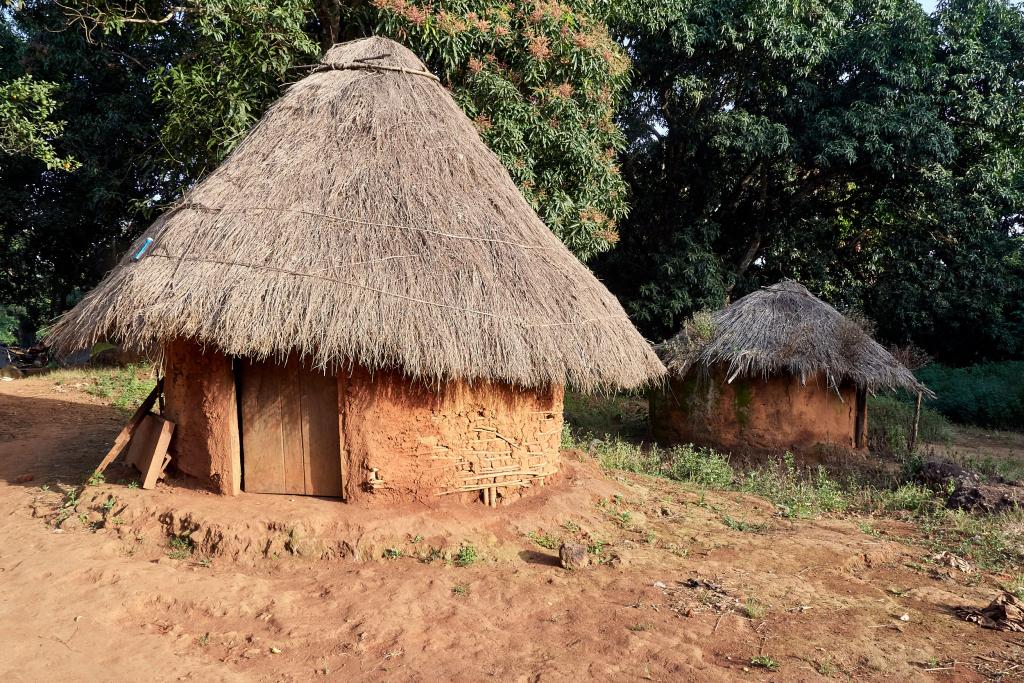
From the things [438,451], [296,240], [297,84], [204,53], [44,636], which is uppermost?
[204,53]

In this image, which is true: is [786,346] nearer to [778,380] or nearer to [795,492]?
[778,380]

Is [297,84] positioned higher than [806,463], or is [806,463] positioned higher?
[297,84]

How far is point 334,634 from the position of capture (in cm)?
457

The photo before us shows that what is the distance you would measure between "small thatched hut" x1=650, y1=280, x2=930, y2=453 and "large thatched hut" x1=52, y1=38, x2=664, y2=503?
458 centimetres

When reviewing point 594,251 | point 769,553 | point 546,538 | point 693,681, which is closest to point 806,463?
point 594,251

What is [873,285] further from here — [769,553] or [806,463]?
[769,553]

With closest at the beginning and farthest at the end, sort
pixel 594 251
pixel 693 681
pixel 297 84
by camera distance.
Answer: pixel 693 681
pixel 297 84
pixel 594 251

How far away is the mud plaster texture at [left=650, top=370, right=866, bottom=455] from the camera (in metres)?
10.8

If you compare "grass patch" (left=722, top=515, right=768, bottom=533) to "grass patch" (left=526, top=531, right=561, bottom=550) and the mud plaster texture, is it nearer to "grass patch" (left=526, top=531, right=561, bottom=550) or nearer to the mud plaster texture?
"grass patch" (left=526, top=531, right=561, bottom=550)

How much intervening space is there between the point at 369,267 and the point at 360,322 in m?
0.55

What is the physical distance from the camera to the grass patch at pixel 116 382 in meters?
11.4

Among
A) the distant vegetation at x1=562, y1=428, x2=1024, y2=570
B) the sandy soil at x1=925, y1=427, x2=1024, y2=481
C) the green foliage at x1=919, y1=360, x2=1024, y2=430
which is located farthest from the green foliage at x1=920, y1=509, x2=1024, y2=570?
the green foliage at x1=919, y1=360, x2=1024, y2=430

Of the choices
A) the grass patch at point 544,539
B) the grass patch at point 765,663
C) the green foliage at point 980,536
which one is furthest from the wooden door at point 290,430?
the green foliage at point 980,536

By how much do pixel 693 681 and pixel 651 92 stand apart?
13.6m
